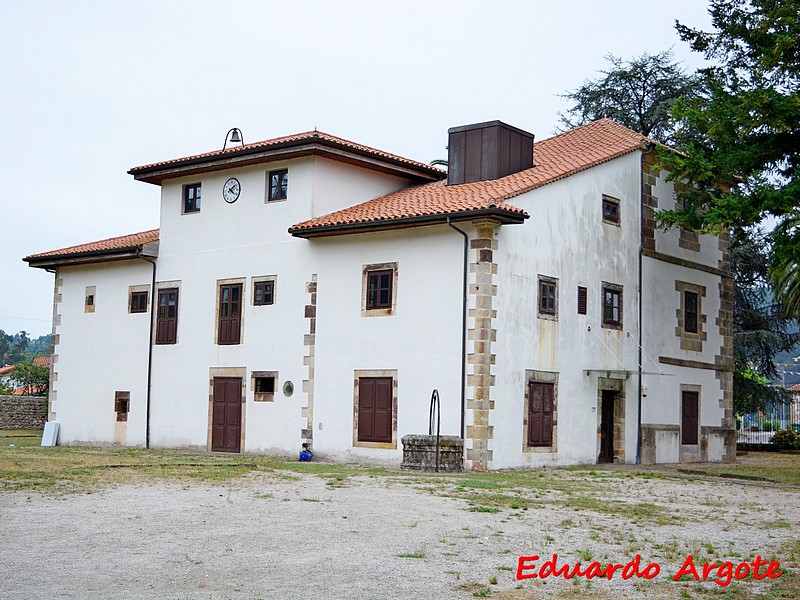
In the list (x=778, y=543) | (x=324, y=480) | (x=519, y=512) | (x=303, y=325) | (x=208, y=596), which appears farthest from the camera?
(x=303, y=325)

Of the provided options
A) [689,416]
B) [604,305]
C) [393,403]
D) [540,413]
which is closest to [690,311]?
[689,416]

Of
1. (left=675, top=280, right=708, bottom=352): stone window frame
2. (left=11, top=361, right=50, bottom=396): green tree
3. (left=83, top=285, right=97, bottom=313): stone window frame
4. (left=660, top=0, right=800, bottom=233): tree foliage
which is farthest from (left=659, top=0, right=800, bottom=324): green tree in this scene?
(left=11, top=361, right=50, bottom=396): green tree

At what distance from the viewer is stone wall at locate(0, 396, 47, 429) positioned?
39.4m

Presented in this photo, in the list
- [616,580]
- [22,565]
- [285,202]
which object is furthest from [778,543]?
[285,202]

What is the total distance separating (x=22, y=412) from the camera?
40062 mm

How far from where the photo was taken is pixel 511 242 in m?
22.4

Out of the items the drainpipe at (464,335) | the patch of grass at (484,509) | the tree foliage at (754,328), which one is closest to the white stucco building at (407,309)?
the drainpipe at (464,335)

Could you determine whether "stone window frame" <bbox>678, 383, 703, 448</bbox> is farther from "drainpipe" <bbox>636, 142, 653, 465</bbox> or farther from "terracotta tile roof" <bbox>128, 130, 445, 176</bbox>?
"terracotta tile roof" <bbox>128, 130, 445, 176</bbox>

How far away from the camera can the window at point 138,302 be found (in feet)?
94.4

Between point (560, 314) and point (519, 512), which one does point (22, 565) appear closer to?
point (519, 512)

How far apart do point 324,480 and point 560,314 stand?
800 cm

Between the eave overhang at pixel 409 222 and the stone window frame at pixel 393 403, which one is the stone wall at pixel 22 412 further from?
the stone window frame at pixel 393 403

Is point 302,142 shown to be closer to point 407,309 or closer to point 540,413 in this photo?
point 407,309

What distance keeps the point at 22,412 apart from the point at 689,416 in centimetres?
2434
